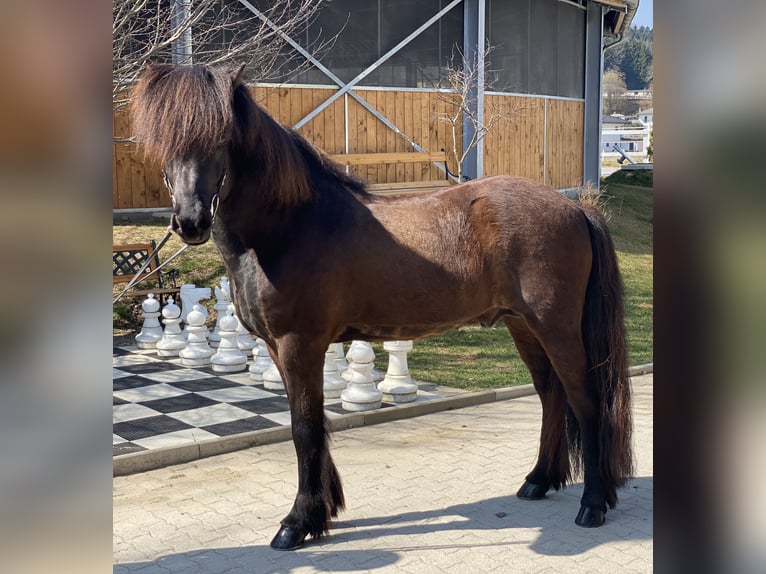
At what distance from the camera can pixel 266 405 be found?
244 inches

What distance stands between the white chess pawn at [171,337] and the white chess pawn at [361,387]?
2.45 m

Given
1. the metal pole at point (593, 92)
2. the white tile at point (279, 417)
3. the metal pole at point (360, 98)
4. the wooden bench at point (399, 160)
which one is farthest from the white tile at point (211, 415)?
the metal pole at point (593, 92)

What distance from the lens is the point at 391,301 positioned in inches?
155

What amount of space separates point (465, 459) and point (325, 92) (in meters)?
8.65

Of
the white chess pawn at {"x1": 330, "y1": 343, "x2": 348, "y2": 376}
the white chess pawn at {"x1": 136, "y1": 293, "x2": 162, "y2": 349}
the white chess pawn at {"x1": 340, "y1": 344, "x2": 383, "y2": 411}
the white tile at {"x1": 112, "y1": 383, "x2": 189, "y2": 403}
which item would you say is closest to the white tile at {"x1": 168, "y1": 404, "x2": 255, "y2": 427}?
the white tile at {"x1": 112, "y1": 383, "x2": 189, "y2": 403}

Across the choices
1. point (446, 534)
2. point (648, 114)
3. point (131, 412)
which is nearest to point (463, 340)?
point (131, 412)

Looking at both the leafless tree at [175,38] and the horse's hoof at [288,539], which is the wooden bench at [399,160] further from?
the horse's hoof at [288,539]

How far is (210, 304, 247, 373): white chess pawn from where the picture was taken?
725 cm

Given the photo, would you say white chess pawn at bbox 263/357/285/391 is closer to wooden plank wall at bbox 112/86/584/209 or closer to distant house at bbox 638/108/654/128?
distant house at bbox 638/108/654/128

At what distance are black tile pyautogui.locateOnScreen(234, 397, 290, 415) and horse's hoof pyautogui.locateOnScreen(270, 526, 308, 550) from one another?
7.09 feet

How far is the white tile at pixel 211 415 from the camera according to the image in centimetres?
573

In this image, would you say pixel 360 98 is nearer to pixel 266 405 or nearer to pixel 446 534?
pixel 266 405
